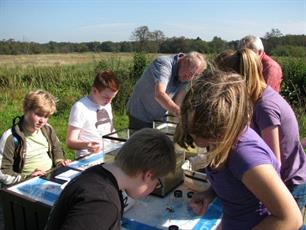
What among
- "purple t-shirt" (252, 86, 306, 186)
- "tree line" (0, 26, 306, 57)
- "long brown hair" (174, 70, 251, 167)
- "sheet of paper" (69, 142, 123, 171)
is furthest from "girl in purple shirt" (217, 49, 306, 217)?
"tree line" (0, 26, 306, 57)

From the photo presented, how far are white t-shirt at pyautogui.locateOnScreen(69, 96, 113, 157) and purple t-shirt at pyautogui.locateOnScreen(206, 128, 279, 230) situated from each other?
1535 millimetres

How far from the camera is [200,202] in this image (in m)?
1.64

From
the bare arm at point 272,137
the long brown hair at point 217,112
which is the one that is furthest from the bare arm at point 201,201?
the long brown hair at point 217,112

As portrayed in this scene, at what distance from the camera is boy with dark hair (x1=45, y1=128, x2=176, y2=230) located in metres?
1.11

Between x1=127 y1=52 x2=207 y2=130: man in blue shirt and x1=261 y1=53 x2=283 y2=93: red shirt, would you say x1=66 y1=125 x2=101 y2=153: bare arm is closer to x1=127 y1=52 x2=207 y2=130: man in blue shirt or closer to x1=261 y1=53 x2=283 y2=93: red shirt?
x1=127 y1=52 x2=207 y2=130: man in blue shirt

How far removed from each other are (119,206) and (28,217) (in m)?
0.84

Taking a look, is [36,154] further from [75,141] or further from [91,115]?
[91,115]

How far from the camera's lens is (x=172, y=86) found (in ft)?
11.5

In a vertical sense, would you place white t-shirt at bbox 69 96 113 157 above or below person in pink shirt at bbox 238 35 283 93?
below

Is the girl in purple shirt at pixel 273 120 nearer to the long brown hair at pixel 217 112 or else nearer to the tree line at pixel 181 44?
the long brown hair at pixel 217 112

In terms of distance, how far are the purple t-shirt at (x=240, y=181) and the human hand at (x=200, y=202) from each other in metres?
0.20

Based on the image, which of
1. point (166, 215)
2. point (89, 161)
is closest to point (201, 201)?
point (166, 215)

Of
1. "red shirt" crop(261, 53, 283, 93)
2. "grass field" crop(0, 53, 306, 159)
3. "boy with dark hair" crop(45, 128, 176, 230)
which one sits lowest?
"grass field" crop(0, 53, 306, 159)

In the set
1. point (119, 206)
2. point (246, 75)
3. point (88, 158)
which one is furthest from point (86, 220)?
point (88, 158)
